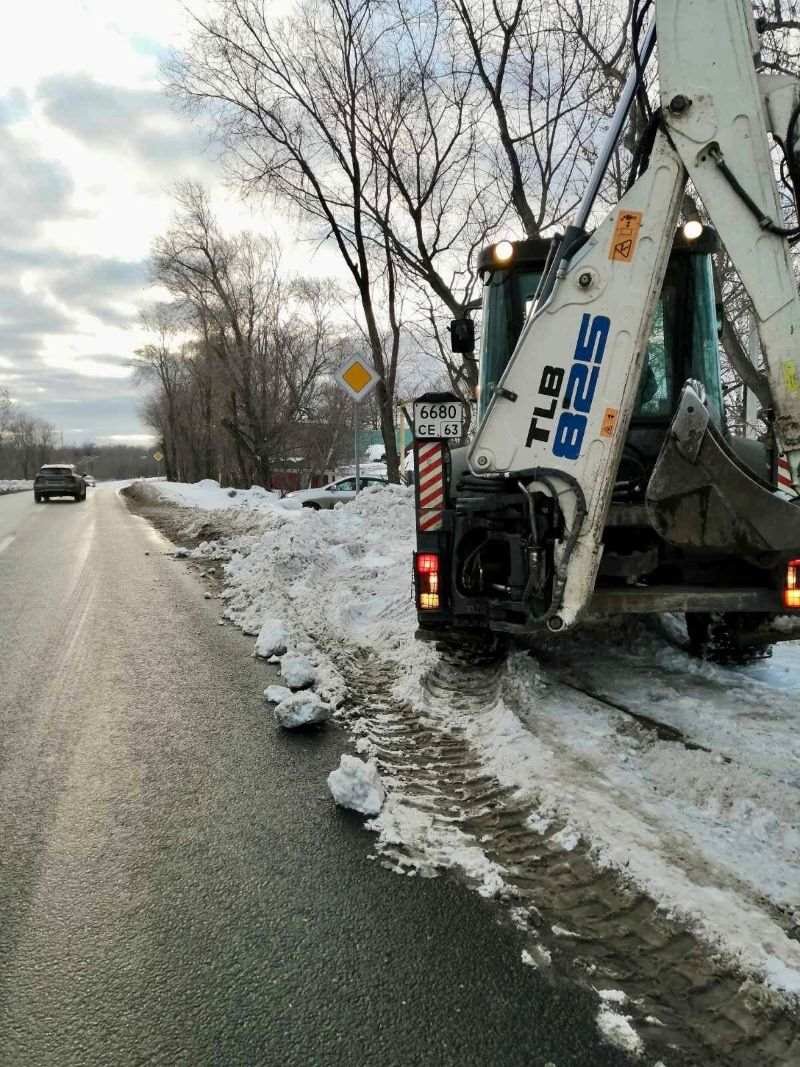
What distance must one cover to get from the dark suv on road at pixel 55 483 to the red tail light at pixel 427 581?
1252 inches

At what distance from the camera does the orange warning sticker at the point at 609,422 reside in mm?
3832

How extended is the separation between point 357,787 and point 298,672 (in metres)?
1.88

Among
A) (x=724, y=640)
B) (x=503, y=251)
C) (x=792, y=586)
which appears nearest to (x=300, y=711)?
(x=792, y=586)

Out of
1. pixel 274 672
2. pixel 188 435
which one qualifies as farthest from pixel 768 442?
pixel 188 435

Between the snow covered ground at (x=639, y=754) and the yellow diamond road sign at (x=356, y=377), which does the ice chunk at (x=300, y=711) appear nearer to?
the snow covered ground at (x=639, y=754)

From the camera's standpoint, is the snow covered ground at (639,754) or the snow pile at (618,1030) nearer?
the snow pile at (618,1030)

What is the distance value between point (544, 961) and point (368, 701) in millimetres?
2633

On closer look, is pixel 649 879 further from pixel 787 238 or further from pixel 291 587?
pixel 291 587

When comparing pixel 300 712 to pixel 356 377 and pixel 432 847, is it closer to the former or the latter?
pixel 432 847

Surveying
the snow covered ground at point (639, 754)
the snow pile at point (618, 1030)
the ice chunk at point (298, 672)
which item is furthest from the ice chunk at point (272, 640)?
the snow pile at point (618, 1030)

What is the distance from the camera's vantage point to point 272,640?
6.09m

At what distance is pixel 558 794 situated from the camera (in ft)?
10.8

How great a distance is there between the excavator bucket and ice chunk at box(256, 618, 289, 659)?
3.43 metres

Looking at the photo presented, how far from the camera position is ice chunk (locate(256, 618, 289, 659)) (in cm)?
599
